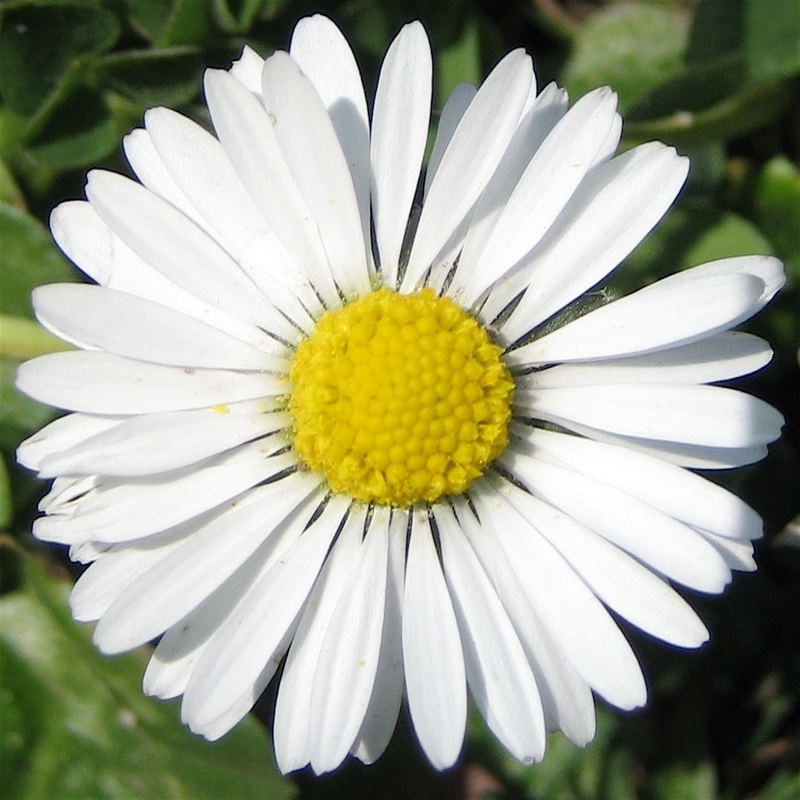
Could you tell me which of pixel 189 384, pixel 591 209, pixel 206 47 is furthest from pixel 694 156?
pixel 189 384

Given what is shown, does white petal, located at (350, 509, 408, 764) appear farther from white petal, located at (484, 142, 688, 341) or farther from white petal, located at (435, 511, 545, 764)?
white petal, located at (484, 142, 688, 341)

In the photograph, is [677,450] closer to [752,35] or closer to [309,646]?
[309,646]

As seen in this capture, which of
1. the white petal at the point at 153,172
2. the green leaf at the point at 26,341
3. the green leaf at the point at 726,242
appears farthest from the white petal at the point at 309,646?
the green leaf at the point at 726,242

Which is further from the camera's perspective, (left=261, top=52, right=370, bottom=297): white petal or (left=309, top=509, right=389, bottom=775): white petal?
(left=309, top=509, right=389, bottom=775): white petal

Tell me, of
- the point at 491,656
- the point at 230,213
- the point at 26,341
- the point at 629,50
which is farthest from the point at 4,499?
the point at 629,50

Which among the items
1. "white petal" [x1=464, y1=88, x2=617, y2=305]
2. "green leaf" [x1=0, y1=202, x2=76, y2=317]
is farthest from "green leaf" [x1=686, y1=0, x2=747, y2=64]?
"green leaf" [x1=0, y1=202, x2=76, y2=317]

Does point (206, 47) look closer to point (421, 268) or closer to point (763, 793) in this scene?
point (421, 268)

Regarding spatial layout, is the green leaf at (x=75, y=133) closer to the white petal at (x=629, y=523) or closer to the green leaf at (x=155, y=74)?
the green leaf at (x=155, y=74)
